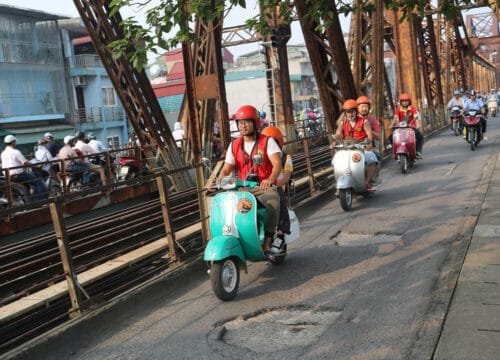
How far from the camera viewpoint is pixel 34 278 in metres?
5.92

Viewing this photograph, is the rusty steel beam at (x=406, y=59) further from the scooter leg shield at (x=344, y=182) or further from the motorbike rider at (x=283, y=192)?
the motorbike rider at (x=283, y=192)

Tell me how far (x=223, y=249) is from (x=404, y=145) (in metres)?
8.80

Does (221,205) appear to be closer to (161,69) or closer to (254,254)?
(254,254)

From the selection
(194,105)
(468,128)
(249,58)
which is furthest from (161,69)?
(194,105)

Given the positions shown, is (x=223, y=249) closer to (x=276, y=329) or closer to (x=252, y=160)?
(x=276, y=329)

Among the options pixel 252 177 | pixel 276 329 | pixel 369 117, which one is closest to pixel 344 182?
pixel 369 117

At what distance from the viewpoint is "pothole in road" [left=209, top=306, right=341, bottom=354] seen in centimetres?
421

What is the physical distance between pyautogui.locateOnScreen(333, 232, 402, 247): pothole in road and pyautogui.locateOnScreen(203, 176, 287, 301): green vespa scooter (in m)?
1.85

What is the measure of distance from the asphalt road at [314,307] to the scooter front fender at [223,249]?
0.43m

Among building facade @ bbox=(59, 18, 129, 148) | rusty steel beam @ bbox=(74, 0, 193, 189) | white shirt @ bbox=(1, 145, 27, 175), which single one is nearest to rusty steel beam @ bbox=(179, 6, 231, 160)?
rusty steel beam @ bbox=(74, 0, 193, 189)

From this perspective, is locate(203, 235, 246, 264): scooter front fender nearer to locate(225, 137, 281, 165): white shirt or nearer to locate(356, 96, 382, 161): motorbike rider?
locate(225, 137, 281, 165): white shirt

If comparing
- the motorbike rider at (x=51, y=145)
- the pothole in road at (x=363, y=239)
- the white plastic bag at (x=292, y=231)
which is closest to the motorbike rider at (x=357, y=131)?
the pothole in road at (x=363, y=239)

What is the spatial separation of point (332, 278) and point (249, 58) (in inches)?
2256

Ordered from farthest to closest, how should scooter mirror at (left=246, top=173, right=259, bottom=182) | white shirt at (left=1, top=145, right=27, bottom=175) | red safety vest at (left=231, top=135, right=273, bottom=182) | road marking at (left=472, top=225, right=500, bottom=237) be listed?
white shirt at (left=1, top=145, right=27, bottom=175) < road marking at (left=472, top=225, right=500, bottom=237) < red safety vest at (left=231, top=135, right=273, bottom=182) < scooter mirror at (left=246, top=173, right=259, bottom=182)
